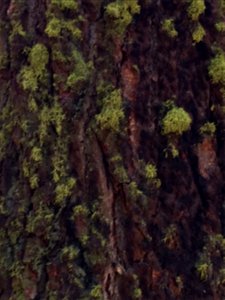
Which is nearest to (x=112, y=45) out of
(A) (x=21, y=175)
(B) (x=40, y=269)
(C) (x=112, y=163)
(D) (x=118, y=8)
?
(D) (x=118, y=8)

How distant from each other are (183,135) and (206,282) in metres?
0.73

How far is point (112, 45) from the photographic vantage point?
2742 millimetres

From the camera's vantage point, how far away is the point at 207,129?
2844 mm

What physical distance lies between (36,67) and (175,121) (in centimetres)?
72

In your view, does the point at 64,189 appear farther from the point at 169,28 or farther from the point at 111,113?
the point at 169,28

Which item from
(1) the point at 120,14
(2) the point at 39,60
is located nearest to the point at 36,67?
(2) the point at 39,60

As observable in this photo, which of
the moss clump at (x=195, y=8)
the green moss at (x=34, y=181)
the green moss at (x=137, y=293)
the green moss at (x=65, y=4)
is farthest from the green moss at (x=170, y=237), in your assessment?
the green moss at (x=65, y=4)

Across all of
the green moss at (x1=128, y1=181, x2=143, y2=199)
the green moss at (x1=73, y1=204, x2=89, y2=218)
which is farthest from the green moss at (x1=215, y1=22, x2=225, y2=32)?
the green moss at (x1=73, y1=204, x2=89, y2=218)

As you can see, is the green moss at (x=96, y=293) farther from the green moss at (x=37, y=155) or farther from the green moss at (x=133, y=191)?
the green moss at (x=37, y=155)

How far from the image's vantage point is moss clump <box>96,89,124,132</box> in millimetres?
2668

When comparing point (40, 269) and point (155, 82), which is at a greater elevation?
point (155, 82)

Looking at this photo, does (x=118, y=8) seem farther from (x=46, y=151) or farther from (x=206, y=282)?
(x=206, y=282)

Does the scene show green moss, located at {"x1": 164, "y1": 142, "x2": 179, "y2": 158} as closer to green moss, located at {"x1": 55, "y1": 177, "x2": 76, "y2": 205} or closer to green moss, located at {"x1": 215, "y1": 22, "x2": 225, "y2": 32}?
green moss, located at {"x1": 55, "y1": 177, "x2": 76, "y2": 205}

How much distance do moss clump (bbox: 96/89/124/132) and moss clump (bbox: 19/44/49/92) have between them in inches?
13.0
